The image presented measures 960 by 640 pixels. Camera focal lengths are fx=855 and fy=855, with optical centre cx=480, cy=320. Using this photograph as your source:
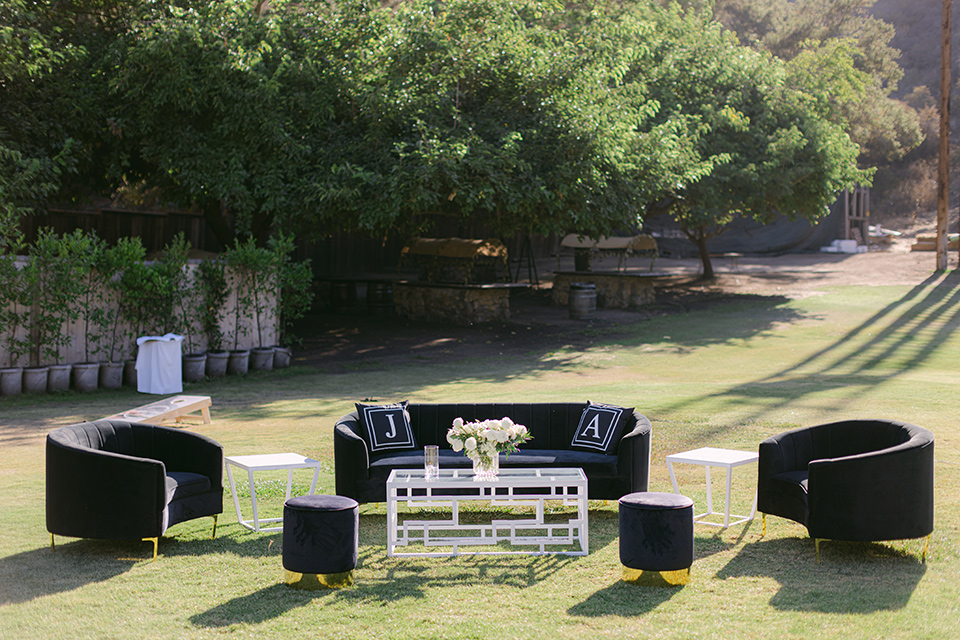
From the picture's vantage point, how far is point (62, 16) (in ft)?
49.9

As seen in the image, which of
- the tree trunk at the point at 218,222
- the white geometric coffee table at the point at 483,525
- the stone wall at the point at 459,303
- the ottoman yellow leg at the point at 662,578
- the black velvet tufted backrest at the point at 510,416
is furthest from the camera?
the stone wall at the point at 459,303

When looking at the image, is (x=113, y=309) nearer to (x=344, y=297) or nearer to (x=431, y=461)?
(x=431, y=461)

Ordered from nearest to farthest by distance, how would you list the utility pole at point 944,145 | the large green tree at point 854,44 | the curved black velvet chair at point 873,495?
1. the curved black velvet chair at point 873,495
2. the utility pole at point 944,145
3. the large green tree at point 854,44

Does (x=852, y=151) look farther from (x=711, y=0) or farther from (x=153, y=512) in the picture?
(x=153, y=512)

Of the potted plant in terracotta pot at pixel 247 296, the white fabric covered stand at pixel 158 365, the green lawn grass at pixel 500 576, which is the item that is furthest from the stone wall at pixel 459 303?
the green lawn grass at pixel 500 576

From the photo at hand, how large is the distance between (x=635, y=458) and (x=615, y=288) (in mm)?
16312

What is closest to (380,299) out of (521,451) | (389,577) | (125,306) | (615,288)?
(615,288)

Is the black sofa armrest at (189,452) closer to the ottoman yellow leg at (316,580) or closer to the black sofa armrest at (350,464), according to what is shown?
the black sofa armrest at (350,464)

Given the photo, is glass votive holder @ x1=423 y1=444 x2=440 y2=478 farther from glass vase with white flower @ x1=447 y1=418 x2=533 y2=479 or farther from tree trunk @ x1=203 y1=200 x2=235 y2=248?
tree trunk @ x1=203 y1=200 x2=235 y2=248

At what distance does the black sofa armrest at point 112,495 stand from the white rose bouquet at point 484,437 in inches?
79.3

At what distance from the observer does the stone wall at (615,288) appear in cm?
2230

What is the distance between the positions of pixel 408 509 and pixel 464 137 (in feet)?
33.2

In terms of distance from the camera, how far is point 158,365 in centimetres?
1256

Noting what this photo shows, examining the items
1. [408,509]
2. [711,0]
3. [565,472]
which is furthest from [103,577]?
[711,0]
